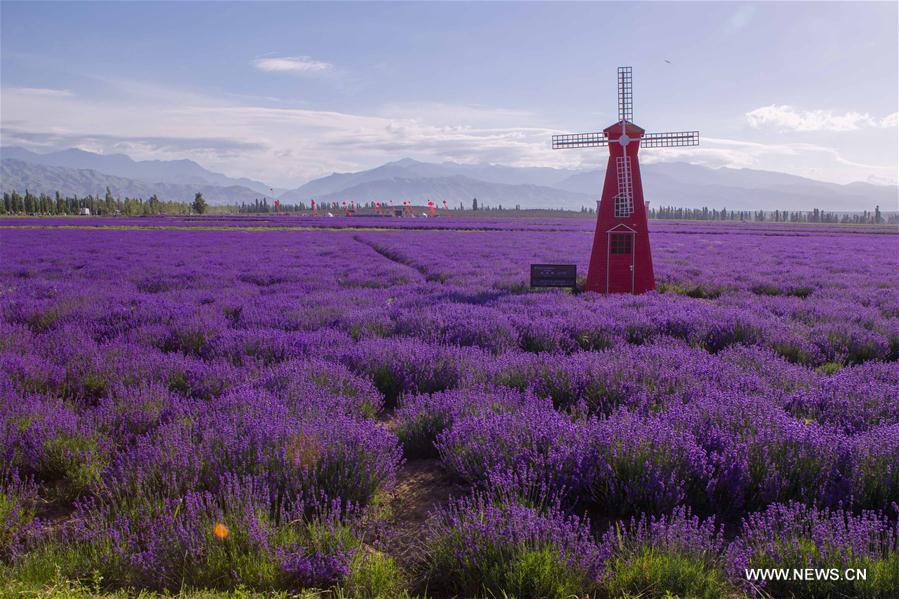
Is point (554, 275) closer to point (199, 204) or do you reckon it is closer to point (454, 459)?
point (454, 459)

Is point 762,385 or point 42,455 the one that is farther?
point 762,385

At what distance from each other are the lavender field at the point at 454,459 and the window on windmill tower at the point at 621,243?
408cm

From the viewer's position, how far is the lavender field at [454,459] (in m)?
2.46

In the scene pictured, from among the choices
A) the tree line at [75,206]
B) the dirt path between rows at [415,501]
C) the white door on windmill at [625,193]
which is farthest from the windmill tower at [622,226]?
the tree line at [75,206]

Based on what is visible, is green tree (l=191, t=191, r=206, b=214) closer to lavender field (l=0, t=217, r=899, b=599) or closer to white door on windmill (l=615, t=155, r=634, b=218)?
white door on windmill (l=615, t=155, r=634, b=218)

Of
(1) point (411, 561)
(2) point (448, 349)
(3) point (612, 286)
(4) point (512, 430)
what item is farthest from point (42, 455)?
(3) point (612, 286)

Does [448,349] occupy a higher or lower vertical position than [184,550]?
higher

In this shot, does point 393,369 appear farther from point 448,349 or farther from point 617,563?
point 617,563

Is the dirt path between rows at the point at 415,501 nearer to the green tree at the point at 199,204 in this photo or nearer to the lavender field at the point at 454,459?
the lavender field at the point at 454,459

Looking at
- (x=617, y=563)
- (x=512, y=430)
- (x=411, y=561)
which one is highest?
(x=512, y=430)

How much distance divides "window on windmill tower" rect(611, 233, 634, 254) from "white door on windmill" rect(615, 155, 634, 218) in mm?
412

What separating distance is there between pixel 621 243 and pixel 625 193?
39.9 inches

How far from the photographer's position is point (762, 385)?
14.9 ft

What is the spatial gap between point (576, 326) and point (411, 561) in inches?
190
